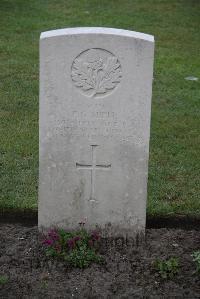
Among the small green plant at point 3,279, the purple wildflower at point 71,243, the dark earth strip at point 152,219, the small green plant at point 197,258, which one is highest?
the dark earth strip at point 152,219

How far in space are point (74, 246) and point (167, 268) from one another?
2.42ft

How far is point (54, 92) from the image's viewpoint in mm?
4930

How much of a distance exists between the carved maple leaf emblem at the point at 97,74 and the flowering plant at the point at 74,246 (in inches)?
44.9

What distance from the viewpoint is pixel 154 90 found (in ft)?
30.8

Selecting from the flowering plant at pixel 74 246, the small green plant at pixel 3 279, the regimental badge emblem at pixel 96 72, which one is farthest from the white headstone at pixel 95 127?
the small green plant at pixel 3 279

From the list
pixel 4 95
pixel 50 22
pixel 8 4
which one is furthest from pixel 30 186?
pixel 8 4

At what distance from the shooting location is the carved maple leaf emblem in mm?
4879

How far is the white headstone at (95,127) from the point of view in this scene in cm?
484

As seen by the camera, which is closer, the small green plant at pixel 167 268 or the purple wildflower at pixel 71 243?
the small green plant at pixel 167 268

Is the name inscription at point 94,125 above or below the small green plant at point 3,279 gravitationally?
above

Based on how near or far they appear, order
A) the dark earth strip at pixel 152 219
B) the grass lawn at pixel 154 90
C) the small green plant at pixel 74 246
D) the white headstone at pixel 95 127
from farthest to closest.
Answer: the grass lawn at pixel 154 90, the dark earth strip at pixel 152 219, the small green plant at pixel 74 246, the white headstone at pixel 95 127

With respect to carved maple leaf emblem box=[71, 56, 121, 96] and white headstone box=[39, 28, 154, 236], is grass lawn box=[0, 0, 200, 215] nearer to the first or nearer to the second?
white headstone box=[39, 28, 154, 236]

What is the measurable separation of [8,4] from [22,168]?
9203 mm

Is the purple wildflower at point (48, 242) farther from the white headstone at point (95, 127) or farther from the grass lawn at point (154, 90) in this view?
the grass lawn at point (154, 90)
